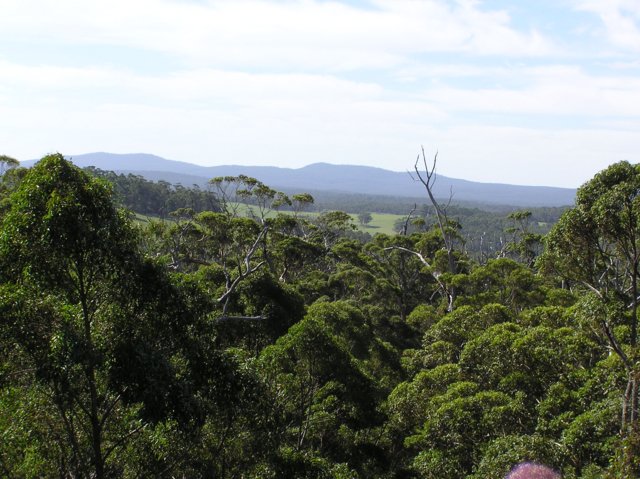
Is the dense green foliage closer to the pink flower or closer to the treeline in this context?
the pink flower

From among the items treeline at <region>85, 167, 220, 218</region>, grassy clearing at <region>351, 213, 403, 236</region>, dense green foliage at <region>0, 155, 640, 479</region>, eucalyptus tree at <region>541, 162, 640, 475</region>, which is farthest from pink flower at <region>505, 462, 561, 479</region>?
grassy clearing at <region>351, 213, 403, 236</region>

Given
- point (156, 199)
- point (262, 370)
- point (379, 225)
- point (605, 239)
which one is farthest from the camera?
point (379, 225)

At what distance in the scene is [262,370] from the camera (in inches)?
394

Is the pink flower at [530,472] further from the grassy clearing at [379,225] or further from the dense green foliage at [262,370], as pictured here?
the grassy clearing at [379,225]

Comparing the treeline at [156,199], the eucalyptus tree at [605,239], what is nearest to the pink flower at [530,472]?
the eucalyptus tree at [605,239]

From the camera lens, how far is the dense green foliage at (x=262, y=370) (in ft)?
21.7

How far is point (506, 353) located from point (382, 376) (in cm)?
506

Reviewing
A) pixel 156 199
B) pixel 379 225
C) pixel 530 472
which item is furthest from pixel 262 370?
pixel 379 225

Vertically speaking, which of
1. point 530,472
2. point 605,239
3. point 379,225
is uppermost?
point 605,239

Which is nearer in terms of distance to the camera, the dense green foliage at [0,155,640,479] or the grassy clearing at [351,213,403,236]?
the dense green foliage at [0,155,640,479]

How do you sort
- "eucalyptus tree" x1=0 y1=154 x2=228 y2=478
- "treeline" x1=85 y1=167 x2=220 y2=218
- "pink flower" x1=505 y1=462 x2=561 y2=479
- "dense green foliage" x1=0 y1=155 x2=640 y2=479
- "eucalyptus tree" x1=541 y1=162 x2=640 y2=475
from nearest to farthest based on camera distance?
1. "eucalyptus tree" x1=0 y1=154 x2=228 y2=478
2. "dense green foliage" x1=0 y1=155 x2=640 y2=479
3. "pink flower" x1=505 y1=462 x2=561 y2=479
4. "eucalyptus tree" x1=541 y1=162 x2=640 y2=475
5. "treeline" x1=85 y1=167 x2=220 y2=218

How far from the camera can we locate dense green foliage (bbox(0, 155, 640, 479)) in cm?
660

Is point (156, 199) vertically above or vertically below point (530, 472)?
above

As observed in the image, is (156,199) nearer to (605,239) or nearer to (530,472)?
(605,239)
